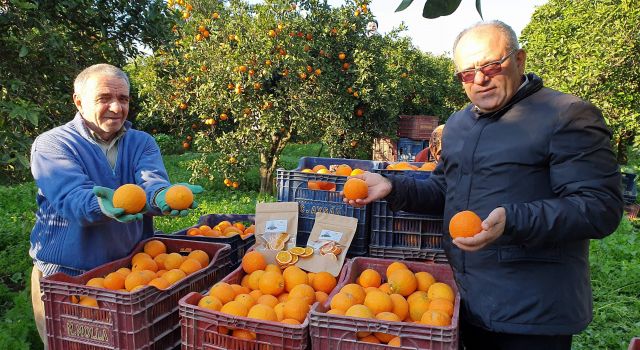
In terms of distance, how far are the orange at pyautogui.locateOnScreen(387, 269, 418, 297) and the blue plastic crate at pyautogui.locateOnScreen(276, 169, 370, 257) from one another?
18.6 inches

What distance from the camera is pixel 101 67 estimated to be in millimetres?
2273

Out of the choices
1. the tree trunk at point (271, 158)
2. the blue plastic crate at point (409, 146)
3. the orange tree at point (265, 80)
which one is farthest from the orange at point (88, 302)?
the blue plastic crate at point (409, 146)

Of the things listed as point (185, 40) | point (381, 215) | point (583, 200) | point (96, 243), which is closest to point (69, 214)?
point (96, 243)

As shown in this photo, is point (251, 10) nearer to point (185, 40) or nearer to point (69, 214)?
point (185, 40)

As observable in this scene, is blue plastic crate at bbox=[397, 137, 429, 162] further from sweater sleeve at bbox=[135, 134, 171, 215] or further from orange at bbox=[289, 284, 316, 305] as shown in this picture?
orange at bbox=[289, 284, 316, 305]

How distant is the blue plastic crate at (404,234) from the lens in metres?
2.50

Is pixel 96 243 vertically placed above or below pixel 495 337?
above

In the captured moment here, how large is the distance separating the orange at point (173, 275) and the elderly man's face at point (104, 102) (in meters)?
0.74

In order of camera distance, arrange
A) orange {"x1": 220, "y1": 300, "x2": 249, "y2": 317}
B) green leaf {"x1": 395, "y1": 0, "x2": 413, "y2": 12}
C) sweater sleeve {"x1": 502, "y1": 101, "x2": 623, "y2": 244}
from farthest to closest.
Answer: orange {"x1": 220, "y1": 300, "x2": 249, "y2": 317}
sweater sleeve {"x1": 502, "y1": 101, "x2": 623, "y2": 244}
green leaf {"x1": 395, "y1": 0, "x2": 413, "y2": 12}

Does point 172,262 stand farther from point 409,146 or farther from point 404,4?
point 409,146

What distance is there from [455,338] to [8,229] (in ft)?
18.7

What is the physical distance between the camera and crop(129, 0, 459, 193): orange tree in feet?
24.9

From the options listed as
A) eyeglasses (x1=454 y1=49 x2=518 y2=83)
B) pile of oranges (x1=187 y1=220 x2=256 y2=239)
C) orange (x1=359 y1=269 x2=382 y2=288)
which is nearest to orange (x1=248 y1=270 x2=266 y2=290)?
orange (x1=359 y1=269 x2=382 y2=288)

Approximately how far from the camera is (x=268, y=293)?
7.02 ft
